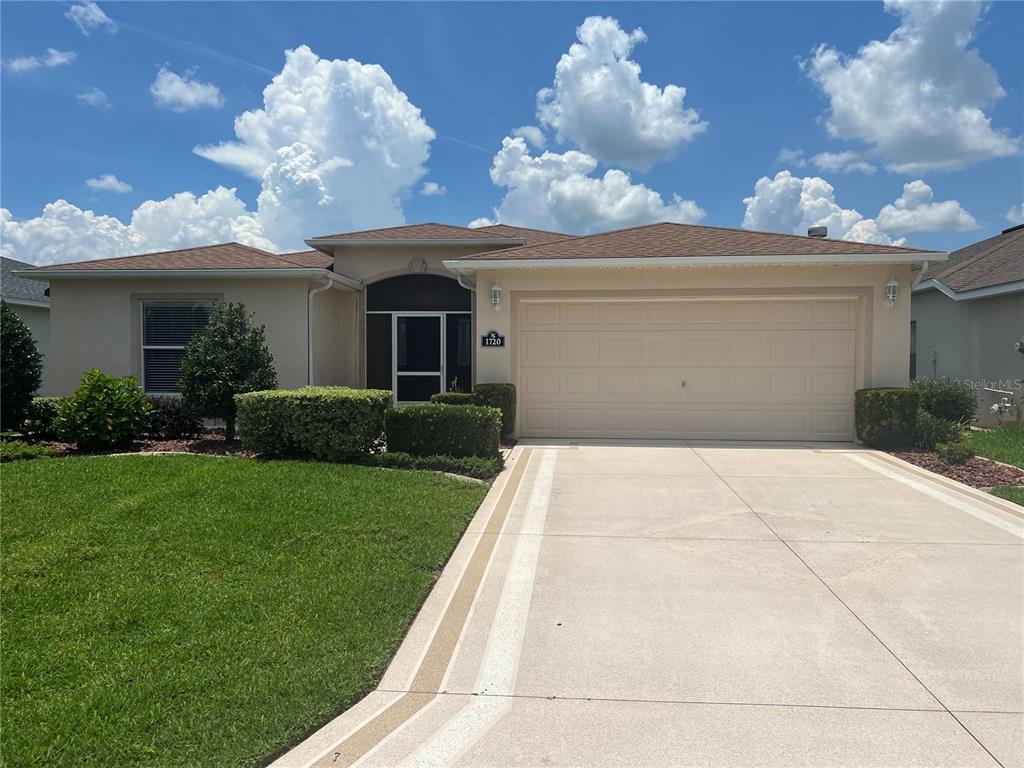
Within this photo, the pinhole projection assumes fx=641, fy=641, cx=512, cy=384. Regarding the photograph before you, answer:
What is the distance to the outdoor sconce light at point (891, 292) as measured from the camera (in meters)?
10.6

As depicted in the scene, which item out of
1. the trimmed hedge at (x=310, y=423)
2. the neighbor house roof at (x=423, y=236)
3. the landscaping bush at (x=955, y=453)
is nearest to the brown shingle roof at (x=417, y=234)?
the neighbor house roof at (x=423, y=236)

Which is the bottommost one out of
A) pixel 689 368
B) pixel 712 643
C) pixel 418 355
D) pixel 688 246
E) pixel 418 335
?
pixel 712 643

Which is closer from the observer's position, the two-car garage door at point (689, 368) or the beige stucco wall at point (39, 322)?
the two-car garage door at point (689, 368)

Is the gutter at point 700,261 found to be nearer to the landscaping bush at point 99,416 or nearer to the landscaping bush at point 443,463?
the landscaping bush at point 443,463

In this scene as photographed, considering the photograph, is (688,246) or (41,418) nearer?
(41,418)

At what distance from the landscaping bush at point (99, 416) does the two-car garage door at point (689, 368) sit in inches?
243

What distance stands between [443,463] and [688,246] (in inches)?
237

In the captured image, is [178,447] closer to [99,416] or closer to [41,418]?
[99,416]

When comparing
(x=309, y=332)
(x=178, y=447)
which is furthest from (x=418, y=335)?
(x=178, y=447)

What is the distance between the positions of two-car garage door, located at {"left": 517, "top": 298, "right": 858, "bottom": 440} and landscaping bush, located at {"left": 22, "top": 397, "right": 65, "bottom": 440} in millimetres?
7452

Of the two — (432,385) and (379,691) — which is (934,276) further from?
(379,691)

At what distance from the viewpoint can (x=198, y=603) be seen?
415 cm

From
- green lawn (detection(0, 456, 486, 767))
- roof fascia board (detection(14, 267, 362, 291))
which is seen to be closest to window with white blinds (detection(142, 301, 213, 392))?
roof fascia board (detection(14, 267, 362, 291))

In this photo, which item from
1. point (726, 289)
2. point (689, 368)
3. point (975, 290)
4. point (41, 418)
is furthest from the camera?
point (975, 290)
